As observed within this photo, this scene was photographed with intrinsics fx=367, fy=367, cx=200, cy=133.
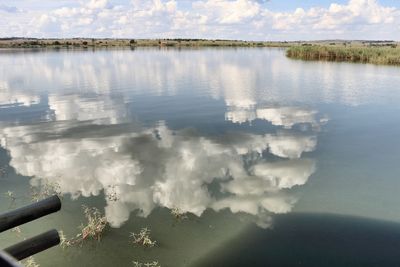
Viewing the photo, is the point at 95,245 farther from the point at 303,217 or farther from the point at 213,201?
the point at 303,217

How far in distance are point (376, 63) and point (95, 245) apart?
228ft

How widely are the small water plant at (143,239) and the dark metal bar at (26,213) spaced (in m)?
5.20

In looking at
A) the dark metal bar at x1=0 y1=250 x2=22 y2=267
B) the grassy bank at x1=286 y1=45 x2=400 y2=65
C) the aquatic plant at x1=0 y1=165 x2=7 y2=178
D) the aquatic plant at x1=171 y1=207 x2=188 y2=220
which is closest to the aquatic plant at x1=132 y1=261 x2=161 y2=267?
the aquatic plant at x1=171 y1=207 x2=188 y2=220

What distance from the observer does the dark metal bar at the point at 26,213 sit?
16.2ft

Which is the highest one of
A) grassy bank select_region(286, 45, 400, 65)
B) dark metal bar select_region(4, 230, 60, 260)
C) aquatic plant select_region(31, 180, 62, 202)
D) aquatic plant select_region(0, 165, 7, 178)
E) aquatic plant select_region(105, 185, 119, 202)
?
grassy bank select_region(286, 45, 400, 65)

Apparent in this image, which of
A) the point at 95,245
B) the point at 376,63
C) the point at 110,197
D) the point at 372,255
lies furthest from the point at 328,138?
the point at 376,63

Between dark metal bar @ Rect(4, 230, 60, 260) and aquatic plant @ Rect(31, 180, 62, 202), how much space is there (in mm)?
8407

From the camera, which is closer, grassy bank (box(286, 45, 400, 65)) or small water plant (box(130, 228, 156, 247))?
small water plant (box(130, 228, 156, 247))

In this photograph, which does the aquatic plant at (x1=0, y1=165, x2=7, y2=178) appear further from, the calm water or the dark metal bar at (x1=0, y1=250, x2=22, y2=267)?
the dark metal bar at (x1=0, y1=250, x2=22, y2=267)

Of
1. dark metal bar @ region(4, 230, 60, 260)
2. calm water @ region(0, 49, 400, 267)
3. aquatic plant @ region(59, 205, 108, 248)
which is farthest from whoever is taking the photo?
aquatic plant @ region(59, 205, 108, 248)

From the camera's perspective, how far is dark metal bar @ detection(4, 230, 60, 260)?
16.6 feet

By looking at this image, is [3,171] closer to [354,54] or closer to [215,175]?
[215,175]

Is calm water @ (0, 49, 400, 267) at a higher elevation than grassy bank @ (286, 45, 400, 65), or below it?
below

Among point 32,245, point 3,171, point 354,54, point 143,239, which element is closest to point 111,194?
point 143,239
